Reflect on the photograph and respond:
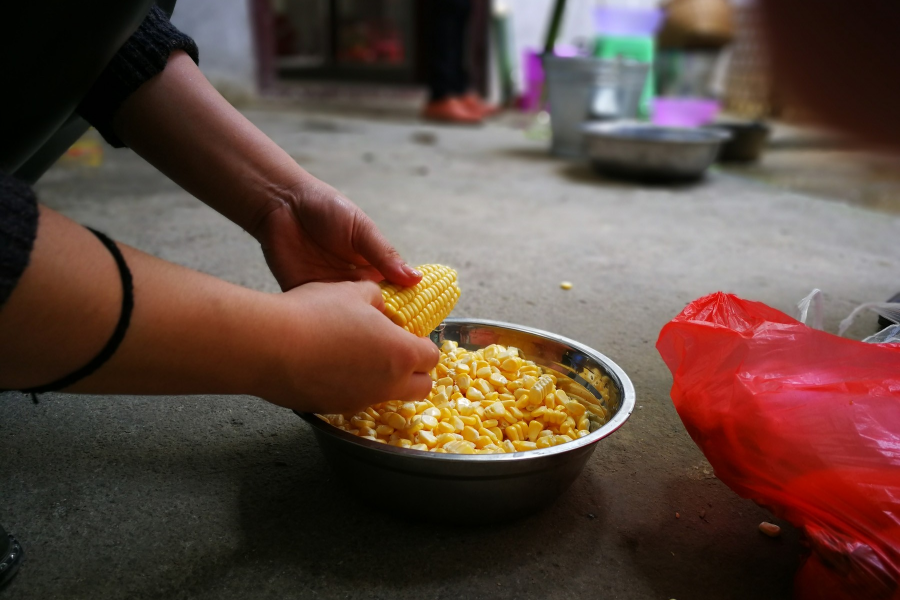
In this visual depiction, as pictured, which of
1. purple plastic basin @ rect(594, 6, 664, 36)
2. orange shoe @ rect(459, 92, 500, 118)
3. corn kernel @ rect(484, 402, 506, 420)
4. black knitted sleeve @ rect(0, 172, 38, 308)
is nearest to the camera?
black knitted sleeve @ rect(0, 172, 38, 308)

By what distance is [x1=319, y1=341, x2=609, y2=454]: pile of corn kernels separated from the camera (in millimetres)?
913

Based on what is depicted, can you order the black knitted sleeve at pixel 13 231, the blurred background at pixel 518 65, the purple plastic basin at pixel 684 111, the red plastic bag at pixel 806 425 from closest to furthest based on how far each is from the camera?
1. the black knitted sleeve at pixel 13 231
2. the red plastic bag at pixel 806 425
3. the blurred background at pixel 518 65
4. the purple plastic basin at pixel 684 111

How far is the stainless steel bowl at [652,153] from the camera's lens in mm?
2980

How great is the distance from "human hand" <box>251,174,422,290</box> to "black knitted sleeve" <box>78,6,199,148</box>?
26cm

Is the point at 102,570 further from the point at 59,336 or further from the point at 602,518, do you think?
the point at 602,518

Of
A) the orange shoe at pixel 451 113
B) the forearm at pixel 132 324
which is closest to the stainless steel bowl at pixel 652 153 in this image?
the orange shoe at pixel 451 113

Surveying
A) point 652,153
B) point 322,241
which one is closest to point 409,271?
point 322,241

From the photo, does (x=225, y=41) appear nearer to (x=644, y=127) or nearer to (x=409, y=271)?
(x=644, y=127)

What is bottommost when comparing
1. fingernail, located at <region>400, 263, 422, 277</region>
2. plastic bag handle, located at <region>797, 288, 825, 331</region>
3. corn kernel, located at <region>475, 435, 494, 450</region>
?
corn kernel, located at <region>475, 435, 494, 450</region>

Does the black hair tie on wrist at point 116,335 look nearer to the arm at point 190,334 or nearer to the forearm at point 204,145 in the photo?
the arm at point 190,334

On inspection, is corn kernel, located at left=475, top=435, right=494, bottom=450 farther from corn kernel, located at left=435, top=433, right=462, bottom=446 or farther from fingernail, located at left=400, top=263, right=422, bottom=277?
fingernail, located at left=400, top=263, right=422, bottom=277

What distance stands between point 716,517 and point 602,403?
221 mm

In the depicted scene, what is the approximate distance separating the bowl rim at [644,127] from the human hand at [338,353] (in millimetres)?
2417

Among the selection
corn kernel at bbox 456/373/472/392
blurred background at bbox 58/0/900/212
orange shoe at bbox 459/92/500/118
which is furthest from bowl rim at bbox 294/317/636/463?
orange shoe at bbox 459/92/500/118
